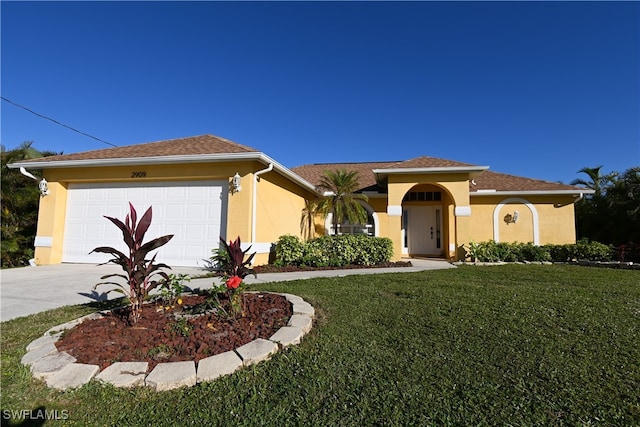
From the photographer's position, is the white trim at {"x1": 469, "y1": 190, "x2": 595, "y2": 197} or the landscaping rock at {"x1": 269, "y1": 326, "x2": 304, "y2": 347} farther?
the white trim at {"x1": 469, "y1": 190, "x2": 595, "y2": 197}

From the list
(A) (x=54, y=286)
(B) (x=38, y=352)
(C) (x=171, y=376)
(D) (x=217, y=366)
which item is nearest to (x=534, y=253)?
(D) (x=217, y=366)

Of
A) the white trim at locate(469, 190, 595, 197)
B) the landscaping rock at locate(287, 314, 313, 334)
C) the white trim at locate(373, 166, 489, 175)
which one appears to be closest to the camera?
the landscaping rock at locate(287, 314, 313, 334)

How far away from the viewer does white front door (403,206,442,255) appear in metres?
13.4

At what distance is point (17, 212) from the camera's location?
9.63m

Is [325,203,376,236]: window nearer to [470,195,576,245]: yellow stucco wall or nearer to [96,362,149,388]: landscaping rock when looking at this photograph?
[470,195,576,245]: yellow stucco wall

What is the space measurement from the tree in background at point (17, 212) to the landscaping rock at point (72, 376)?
9.90 metres

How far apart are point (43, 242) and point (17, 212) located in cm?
182

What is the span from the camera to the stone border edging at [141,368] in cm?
229

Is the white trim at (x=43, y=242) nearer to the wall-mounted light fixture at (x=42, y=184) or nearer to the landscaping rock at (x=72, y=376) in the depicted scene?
the wall-mounted light fixture at (x=42, y=184)

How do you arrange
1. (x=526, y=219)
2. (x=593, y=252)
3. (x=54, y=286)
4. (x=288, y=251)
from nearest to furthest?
(x=54, y=286)
(x=288, y=251)
(x=593, y=252)
(x=526, y=219)

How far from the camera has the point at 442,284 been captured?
5879mm

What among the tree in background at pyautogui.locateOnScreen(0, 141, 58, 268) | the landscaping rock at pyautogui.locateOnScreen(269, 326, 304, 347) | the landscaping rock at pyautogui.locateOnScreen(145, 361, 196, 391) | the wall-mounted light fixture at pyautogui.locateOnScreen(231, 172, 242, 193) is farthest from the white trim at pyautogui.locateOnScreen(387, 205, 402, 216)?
the tree in background at pyautogui.locateOnScreen(0, 141, 58, 268)

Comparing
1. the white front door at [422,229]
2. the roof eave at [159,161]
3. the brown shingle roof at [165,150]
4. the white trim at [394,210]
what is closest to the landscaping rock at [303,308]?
the roof eave at [159,161]

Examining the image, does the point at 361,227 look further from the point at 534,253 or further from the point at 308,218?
the point at 534,253
